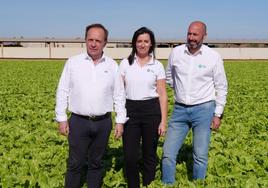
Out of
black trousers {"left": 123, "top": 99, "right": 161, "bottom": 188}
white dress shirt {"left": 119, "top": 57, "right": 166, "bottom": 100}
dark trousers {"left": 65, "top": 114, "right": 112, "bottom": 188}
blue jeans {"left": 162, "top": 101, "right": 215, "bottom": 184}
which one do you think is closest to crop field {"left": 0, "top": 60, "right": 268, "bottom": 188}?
blue jeans {"left": 162, "top": 101, "right": 215, "bottom": 184}

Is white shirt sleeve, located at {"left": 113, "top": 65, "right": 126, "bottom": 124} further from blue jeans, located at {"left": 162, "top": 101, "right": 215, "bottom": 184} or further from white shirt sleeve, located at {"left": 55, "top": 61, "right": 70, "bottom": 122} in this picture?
blue jeans, located at {"left": 162, "top": 101, "right": 215, "bottom": 184}

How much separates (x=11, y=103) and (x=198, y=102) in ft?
34.4

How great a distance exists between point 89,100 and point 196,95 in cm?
147

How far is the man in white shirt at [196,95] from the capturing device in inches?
217

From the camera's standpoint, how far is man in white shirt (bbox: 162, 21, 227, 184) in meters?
5.52

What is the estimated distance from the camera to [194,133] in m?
5.77

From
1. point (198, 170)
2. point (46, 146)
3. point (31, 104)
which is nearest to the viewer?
point (198, 170)

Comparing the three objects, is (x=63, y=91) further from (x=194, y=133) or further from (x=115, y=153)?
(x=115, y=153)

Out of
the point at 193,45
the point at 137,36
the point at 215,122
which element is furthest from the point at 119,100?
the point at 215,122

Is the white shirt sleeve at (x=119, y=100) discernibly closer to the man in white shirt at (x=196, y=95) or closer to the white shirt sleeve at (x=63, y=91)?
the white shirt sleeve at (x=63, y=91)

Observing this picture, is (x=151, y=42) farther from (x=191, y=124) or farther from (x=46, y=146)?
(x=46, y=146)

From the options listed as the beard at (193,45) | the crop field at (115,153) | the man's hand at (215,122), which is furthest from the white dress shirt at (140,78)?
the crop field at (115,153)

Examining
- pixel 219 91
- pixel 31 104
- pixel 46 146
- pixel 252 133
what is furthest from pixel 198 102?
pixel 31 104

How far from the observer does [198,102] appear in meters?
5.61
